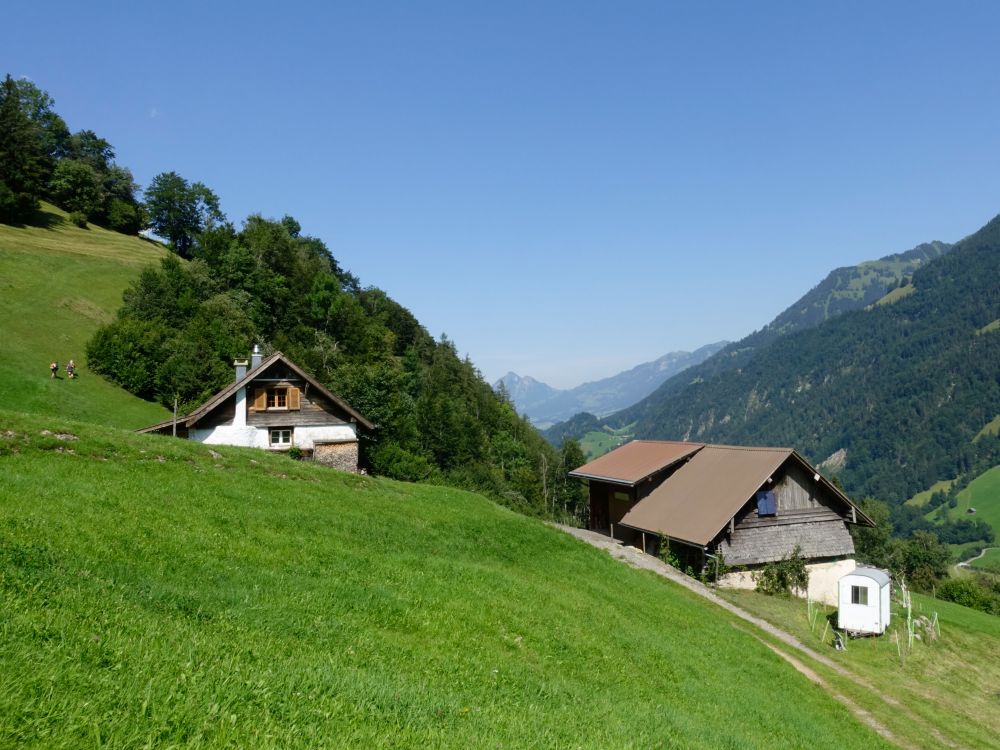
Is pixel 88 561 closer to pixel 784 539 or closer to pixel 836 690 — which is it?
pixel 836 690

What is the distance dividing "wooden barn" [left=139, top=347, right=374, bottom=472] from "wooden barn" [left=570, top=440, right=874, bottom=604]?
19.6 m

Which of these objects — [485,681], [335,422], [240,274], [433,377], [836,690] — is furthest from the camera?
[433,377]

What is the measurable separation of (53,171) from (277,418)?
84.5 meters

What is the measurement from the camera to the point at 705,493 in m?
36.6

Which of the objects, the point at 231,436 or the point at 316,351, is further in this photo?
the point at 316,351

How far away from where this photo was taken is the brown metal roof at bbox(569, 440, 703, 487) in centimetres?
4175

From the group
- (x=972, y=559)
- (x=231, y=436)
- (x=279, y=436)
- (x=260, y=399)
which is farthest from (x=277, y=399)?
(x=972, y=559)

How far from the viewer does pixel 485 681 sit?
918cm

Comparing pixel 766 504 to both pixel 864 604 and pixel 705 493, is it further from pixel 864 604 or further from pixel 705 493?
pixel 864 604

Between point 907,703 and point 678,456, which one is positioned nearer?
point 907,703

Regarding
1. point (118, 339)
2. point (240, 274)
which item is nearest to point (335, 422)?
point (118, 339)

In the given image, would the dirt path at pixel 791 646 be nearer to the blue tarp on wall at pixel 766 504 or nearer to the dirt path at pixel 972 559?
the blue tarp on wall at pixel 766 504

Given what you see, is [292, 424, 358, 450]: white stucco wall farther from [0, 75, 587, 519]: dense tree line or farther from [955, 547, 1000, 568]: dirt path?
[955, 547, 1000, 568]: dirt path

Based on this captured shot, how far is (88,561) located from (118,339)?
47.5m
